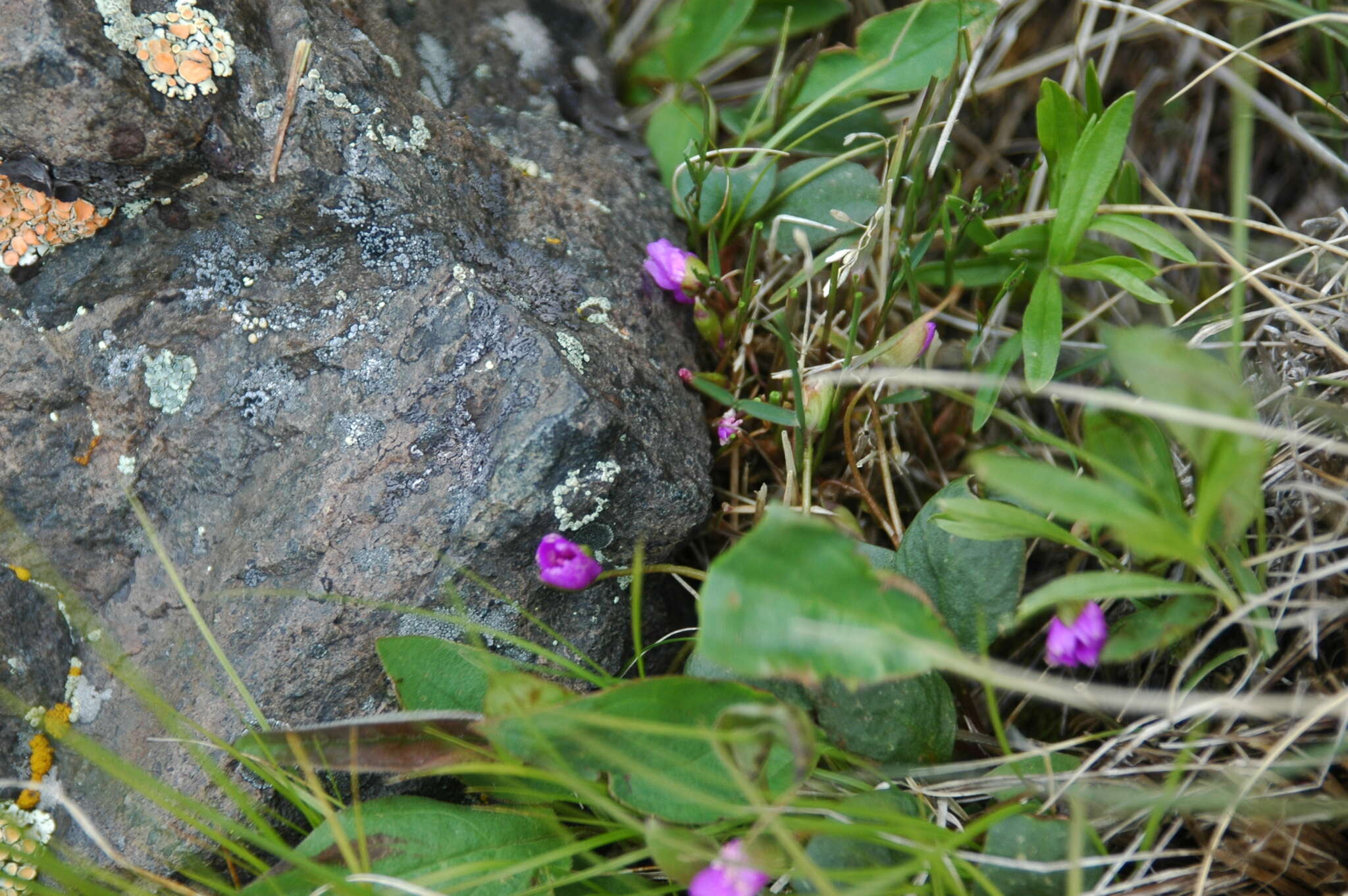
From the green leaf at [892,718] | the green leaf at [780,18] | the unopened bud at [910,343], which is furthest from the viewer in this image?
the green leaf at [780,18]

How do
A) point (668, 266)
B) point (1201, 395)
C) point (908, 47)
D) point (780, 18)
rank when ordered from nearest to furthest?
point (1201, 395), point (668, 266), point (908, 47), point (780, 18)

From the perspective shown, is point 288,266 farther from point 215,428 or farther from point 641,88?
point 641,88

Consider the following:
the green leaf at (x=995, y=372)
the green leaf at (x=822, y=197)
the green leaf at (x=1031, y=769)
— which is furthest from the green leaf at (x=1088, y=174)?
the green leaf at (x=1031, y=769)

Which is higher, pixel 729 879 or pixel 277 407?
pixel 277 407

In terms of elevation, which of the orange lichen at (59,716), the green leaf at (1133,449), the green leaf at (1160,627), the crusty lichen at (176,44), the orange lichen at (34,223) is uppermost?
the crusty lichen at (176,44)

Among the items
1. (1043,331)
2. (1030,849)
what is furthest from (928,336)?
(1030,849)

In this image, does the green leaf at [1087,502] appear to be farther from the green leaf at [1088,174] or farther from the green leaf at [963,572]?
the green leaf at [1088,174]

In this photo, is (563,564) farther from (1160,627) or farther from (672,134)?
(672,134)

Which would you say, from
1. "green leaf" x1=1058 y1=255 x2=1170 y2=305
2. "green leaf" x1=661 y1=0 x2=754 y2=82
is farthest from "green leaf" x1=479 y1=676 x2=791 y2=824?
"green leaf" x1=661 y1=0 x2=754 y2=82
